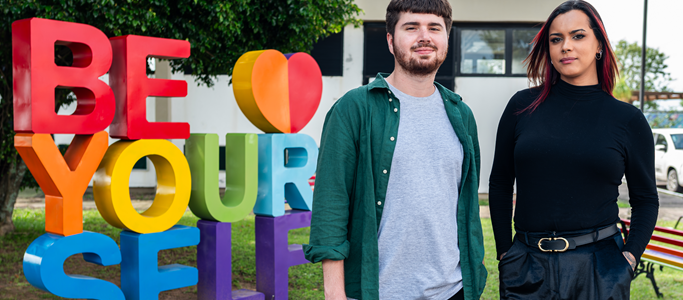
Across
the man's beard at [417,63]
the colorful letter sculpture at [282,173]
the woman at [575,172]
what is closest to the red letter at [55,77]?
the colorful letter sculpture at [282,173]

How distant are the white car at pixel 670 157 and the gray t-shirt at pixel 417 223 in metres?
16.1

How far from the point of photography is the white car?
15555 millimetres

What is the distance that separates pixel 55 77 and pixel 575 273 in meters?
3.65

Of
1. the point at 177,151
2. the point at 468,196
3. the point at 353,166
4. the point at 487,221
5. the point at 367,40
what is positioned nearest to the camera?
the point at 353,166

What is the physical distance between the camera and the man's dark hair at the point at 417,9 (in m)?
2.04

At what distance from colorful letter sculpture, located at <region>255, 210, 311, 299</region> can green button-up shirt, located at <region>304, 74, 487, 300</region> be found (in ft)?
10.1

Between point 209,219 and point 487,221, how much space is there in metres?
6.95

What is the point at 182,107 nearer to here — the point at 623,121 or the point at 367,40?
the point at 367,40

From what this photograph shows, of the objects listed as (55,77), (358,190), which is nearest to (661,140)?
(55,77)

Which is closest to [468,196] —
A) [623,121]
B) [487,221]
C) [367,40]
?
[623,121]

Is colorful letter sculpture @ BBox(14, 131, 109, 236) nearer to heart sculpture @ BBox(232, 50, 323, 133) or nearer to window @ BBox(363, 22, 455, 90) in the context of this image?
heart sculpture @ BBox(232, 50, 323, 133)

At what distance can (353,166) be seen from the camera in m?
1.98

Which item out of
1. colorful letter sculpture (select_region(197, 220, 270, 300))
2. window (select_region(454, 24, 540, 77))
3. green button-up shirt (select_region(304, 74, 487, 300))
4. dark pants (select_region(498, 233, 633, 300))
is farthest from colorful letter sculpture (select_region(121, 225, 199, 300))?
window (select_region(454, 24, 540, 77))

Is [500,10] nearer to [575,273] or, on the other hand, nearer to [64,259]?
[64,259]
